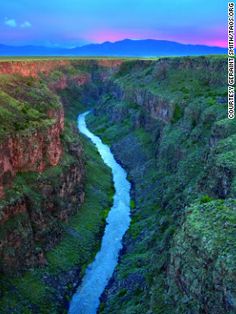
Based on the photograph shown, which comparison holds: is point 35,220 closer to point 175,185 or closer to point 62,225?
point 62,225

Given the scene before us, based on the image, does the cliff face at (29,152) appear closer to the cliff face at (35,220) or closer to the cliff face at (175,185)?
the cliff face at (35,220)

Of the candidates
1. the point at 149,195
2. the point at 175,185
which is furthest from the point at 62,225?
the point at 149,195

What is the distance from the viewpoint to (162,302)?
4275 centimetres

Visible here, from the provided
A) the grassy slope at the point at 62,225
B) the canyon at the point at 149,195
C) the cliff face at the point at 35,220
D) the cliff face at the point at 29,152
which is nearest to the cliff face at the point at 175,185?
the canyon at the point at 149,195

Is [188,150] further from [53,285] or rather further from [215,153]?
[53,285]

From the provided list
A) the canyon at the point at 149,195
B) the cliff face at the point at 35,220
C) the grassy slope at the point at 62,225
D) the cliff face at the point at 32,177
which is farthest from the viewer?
the cliff face at the point at 32,177

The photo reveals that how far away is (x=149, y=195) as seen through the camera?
293 ft

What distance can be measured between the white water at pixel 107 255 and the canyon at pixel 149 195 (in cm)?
126

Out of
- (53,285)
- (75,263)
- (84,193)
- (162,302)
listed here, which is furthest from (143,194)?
(162,302)

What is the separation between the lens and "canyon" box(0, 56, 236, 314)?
3800cm

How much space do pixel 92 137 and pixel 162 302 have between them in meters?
109

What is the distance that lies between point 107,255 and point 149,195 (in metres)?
20.8

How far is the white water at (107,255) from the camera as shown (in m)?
60.2

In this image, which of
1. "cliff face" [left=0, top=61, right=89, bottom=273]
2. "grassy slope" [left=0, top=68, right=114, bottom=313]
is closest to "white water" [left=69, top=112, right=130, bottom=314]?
"grassy slope" [left=0, top=68, right=114, bottom=313]
